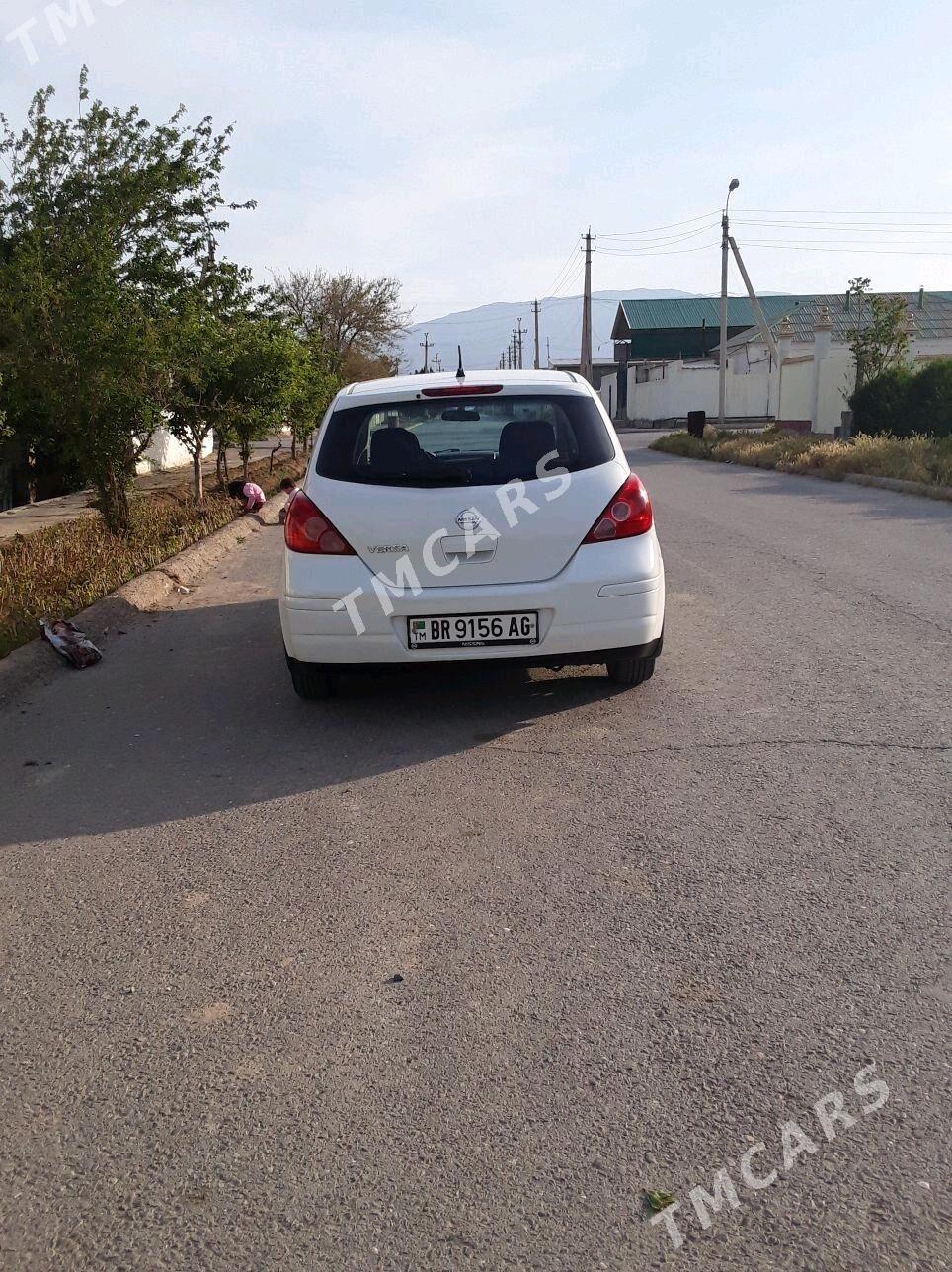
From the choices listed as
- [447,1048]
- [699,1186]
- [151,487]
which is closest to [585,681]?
[447,1048]

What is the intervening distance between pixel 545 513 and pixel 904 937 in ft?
9.20

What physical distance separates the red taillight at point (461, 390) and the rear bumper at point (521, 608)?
927 millimetres

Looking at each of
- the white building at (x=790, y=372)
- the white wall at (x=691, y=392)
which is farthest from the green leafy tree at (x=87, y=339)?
the white wall at (x=691, y=392)

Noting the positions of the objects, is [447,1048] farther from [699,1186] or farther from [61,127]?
[61,127]

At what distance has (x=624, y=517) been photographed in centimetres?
590

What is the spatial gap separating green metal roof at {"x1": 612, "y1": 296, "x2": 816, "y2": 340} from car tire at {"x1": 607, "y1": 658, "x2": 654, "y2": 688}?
3016 inches

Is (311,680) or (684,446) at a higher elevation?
(311,680)

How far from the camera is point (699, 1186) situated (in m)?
2.50

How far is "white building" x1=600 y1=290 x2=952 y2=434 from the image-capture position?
36625 millimetres

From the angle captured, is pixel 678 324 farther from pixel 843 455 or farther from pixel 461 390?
pixel 461 390

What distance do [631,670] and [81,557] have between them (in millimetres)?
6753

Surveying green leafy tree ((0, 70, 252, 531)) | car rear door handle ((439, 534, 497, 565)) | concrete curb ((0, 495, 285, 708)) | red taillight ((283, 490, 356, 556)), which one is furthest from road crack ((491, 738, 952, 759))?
green leafy tree ((0, 70, 252, 531))

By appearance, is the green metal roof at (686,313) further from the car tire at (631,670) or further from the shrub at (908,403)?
the car tire at (631,670)

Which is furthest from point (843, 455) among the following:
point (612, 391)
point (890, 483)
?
point (612, 391)
